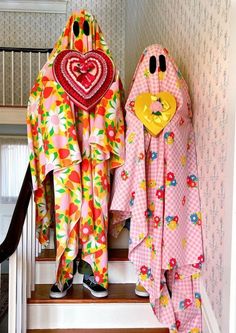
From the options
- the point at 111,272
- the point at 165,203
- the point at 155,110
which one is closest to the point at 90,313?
the point at 111,272

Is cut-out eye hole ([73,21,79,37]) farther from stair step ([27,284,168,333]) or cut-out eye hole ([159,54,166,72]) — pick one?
stair step ([27,284,168,333])

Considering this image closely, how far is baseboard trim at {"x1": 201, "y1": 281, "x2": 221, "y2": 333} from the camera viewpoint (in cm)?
144

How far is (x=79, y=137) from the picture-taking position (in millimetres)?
1969

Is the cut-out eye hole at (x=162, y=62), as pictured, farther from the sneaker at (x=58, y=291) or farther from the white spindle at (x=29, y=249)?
the sneaker at (x=58, y=291)

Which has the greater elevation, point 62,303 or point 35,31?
point 35,31

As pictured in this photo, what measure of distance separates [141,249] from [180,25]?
1349 millimetres

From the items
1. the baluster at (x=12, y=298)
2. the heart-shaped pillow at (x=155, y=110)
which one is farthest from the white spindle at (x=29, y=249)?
the heart-shaped pillow at (x=155, y=110)

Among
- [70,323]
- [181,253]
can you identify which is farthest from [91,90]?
[70,323]

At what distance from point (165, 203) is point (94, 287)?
70 centimetres

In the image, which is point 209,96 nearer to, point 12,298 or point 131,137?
point 131,137

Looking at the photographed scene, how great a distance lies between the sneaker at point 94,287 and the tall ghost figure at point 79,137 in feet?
0.15

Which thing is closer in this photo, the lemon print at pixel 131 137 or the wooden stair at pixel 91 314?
the lemon print at pixel 131 137

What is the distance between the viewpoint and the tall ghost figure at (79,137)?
1876mm

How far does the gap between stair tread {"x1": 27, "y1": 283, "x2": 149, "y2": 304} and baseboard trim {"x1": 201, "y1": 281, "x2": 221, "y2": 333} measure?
417mm
